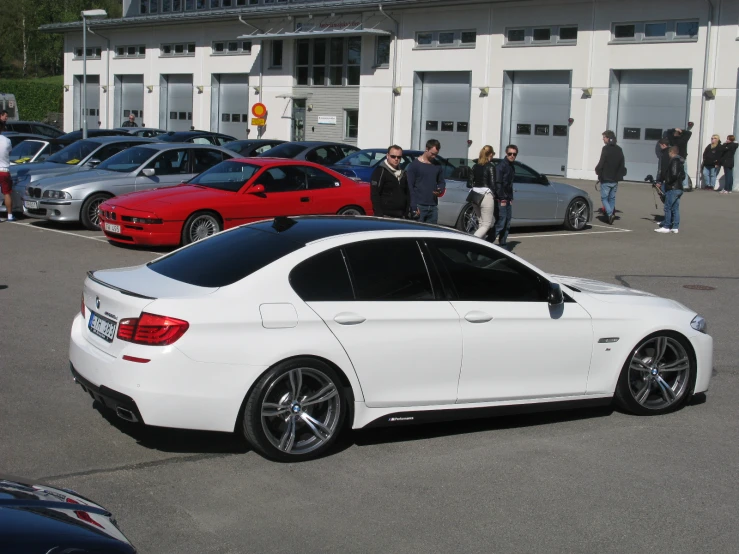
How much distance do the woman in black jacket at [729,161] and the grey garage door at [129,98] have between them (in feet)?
107

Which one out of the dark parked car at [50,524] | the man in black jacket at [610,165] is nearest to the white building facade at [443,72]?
the man in black jacket at [610,165]

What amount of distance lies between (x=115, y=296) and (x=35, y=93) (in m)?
68.6

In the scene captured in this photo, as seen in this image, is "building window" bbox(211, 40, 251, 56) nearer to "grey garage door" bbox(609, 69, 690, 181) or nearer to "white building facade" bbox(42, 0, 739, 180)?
"white building facade" bbox(42, 0, 739, 180)

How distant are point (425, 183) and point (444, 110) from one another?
1036 inches

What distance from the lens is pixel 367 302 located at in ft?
19.8

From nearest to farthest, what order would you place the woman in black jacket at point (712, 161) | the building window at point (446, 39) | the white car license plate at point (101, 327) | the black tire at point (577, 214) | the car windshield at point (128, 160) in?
the white car license plate at point (101, 327) → the car windshield at point (128, 160) → the black tire at point (577, 214) → the woman in black jacket at point (712, 161) → the building window at point (446, 39)

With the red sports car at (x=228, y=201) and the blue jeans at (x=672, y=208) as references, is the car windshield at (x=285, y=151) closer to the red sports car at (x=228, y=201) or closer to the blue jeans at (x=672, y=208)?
the red sports car at (x=228, y=201)

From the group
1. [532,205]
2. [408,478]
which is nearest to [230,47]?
[532,205]

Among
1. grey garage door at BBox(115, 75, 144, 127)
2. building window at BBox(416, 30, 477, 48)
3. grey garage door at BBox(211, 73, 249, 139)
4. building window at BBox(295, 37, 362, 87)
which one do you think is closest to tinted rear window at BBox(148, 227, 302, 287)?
building window at BBox(416, 30, 477, 48)

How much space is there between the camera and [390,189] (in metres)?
12.3

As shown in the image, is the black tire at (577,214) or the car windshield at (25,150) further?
the car windshield at (25,150)

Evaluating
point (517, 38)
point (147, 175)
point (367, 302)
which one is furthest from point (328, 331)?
point (517, 38)

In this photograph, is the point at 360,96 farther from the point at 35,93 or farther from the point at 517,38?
the point at 35,93

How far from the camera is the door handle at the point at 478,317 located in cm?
627
